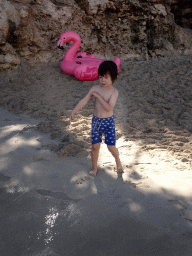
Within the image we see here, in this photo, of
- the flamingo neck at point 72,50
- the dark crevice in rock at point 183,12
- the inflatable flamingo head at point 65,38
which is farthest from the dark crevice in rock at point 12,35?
the dark crevice in rock at point 183,12

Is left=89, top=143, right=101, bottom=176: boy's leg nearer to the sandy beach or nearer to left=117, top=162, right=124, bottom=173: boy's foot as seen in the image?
the sandy beach

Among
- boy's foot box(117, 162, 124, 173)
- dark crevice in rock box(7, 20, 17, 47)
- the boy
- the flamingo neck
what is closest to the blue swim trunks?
the boy

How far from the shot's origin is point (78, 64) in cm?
500

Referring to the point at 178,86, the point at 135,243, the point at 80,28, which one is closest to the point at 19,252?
the point at 135,243

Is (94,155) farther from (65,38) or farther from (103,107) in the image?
(65,38)

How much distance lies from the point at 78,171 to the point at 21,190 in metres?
0.56

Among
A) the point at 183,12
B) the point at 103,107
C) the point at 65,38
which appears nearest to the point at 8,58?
the point at 65,38

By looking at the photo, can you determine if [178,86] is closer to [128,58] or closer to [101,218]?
[128,58]

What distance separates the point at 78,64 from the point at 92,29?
5.68 feet

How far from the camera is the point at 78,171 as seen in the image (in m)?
2.19

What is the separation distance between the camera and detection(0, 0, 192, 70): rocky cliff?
5176mm

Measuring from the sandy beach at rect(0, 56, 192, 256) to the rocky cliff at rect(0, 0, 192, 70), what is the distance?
177 cm

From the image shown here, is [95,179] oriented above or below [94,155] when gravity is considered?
below

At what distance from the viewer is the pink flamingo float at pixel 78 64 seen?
15.7 feet
